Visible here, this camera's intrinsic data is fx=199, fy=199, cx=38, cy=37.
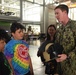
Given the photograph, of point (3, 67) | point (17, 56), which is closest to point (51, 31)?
point (17, 56)

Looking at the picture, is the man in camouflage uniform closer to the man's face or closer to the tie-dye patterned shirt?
the man's face

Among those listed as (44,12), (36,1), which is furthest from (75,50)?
(44,12)

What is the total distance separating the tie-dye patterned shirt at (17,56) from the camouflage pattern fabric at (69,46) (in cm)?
51

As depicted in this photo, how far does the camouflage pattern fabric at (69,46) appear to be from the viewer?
2.46m

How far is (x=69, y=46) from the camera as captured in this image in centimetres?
249

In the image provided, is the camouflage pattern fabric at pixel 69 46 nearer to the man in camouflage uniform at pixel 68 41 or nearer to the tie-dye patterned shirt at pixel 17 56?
the man in camouflage uniform at pixel 68 41

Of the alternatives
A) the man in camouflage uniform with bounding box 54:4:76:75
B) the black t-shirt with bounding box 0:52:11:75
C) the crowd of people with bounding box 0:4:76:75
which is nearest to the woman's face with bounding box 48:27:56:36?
the crowd of people with bounding box 0:4:76:75

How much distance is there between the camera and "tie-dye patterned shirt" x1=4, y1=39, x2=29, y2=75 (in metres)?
2.62

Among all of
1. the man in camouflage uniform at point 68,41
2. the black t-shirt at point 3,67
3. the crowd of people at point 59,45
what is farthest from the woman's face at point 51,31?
the black t-shirt at point 3,67

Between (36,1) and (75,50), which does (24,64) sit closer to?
(75,50)

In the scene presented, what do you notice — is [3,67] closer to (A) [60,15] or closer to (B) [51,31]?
(A) [60,15]

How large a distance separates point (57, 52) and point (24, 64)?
0.53m

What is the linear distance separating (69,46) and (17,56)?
2.30 ft

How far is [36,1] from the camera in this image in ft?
69.1
